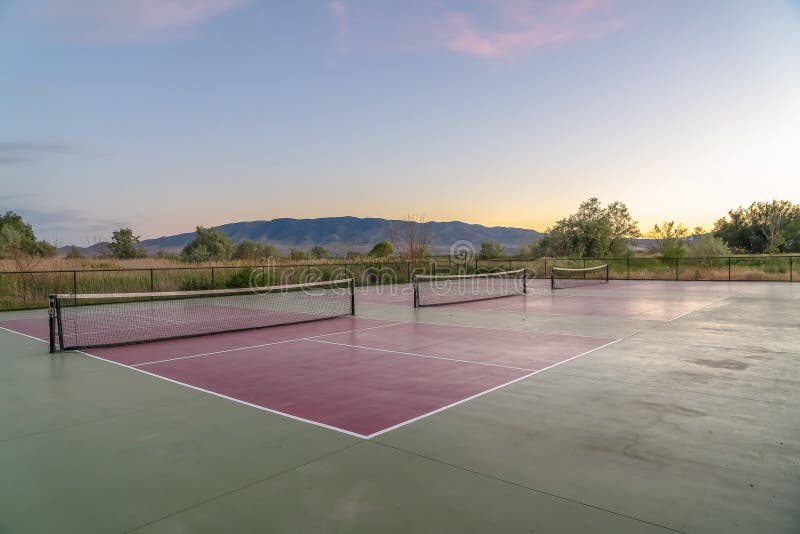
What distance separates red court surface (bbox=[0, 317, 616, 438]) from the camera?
5.11m

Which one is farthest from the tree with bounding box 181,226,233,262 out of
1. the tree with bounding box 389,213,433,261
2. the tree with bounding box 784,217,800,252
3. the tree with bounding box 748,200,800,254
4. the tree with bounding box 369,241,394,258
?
the tree with bounding box 784,217,800,252

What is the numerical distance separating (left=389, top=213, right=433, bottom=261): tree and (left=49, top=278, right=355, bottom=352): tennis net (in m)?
10.3

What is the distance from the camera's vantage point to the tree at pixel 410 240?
31125mm

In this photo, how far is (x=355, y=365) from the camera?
23.5 ft

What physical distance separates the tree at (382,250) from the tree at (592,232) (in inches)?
899

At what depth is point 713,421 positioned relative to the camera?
4.48 meters

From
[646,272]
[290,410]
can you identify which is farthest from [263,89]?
[646,272]

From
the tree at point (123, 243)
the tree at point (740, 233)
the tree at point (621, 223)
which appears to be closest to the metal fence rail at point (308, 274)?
the tree at point (621, 223)

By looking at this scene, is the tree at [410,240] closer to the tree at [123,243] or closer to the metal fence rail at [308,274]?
the metal fence rail at [308,274]

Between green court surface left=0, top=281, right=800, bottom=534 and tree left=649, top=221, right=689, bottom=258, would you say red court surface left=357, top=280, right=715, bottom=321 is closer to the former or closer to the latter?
green court surface left=0, top=281, right=800, bottom=534

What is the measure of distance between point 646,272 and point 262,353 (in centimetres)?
2902

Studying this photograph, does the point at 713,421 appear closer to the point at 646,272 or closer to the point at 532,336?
the point at 532,336

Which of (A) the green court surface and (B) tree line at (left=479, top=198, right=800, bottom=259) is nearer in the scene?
(A) the green court surface

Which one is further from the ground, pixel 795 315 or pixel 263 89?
pixel 263 89
